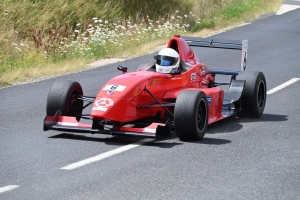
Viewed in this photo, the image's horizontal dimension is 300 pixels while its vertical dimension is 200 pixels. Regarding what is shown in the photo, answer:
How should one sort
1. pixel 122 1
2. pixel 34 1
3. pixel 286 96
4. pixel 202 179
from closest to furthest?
pixel 202 179 → pixel 286 96 → pixel 34 1 → pixel 122 1

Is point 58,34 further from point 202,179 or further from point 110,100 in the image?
point 202,179

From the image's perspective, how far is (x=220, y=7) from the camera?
32562 mm

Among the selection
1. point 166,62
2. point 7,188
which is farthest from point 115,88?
point 7,188

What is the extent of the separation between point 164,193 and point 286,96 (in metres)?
7.40

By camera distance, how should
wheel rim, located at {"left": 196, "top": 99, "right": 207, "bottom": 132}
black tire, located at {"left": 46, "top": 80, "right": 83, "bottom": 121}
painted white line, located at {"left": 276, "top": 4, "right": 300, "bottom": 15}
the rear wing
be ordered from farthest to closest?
1. painted white line, located at {"left": 276, "top": 4, "right": 300, "bottom": 15}
2. the rear wing
3. black tire, located at {"left": 46, "top": 80, "right": 83, "bottom": 121}
4. wheel rim, located at {"left": 196, "top": 99, "right": 207, "bottom": 132}

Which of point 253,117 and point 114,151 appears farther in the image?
point 253,117

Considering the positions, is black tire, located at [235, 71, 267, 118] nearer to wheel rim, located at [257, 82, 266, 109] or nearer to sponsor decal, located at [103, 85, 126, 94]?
wheel rim, located at [257, 82, 266, 109]

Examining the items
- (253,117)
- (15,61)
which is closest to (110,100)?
(253,117)

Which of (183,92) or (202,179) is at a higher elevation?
(183,92)

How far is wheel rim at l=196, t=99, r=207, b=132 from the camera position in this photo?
10891mm

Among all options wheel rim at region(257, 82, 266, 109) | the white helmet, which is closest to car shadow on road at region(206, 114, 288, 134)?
wheel rim at region(257, 82, 266, 109)

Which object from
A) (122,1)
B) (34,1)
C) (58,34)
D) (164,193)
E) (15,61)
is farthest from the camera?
(122,1)

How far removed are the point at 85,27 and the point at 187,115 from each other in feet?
46.7

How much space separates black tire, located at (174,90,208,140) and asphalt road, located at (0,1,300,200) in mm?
148
